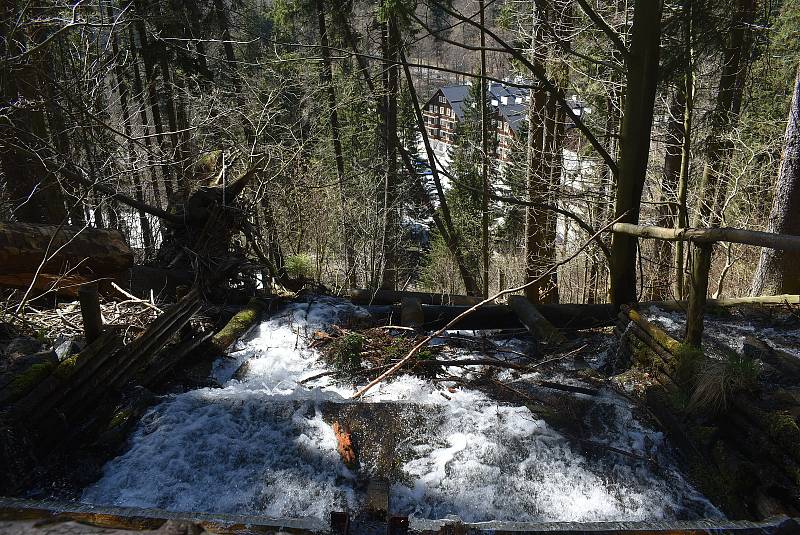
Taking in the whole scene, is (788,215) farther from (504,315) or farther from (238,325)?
(238,325)

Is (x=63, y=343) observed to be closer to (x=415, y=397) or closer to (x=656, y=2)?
(x=415, y=397)

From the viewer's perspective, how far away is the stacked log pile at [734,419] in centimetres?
305

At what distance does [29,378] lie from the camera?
3676mm

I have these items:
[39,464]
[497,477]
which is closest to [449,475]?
[497,477]

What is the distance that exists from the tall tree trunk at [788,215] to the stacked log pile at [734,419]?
16.0 ft

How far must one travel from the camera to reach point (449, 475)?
11.8 feet

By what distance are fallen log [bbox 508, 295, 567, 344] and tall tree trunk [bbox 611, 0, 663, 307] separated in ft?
3.15

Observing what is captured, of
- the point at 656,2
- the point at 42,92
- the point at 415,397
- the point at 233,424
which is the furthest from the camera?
the point at 42,92

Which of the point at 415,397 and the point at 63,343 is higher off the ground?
the point at 63,343

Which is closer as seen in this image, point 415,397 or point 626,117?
point 415,397

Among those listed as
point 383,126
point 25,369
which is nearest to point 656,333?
point 25,369

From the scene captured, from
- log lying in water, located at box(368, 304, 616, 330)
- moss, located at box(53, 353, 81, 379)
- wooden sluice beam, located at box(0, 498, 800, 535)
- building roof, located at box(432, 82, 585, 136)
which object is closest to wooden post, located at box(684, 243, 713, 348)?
wooden sluice beam, located at box(0, 498, 800, 535)

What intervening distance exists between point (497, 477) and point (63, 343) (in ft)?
11.8

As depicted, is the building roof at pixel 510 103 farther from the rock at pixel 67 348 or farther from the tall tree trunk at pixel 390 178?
the rock at pixel 67 348
